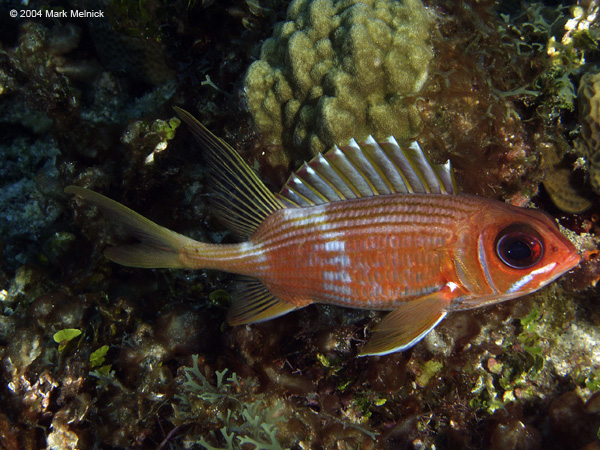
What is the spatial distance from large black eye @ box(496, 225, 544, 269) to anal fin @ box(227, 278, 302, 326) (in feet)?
5.15

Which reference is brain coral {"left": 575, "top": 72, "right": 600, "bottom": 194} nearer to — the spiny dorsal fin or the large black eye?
the large black eye

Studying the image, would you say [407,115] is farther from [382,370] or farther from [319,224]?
[382,370]

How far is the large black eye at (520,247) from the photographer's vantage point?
2.25 metres

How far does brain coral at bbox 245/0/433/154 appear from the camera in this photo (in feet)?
11.2

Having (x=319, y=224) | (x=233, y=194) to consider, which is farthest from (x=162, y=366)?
(x=319, y=224)

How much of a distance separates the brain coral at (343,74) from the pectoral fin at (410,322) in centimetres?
169

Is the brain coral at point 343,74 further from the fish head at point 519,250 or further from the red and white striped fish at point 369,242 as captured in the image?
the fish head at point 519,250

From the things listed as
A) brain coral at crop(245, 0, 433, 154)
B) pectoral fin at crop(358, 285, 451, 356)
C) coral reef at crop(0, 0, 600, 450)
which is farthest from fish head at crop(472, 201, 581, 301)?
brain coral at crop(245, 0, 433, 154)

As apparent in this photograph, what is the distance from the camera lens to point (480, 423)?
11.8ft

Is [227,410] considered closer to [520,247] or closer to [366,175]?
[366,175]

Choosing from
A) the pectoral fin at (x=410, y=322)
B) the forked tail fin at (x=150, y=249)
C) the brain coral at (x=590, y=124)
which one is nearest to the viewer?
the pectoral fin at (x=410, y=322)

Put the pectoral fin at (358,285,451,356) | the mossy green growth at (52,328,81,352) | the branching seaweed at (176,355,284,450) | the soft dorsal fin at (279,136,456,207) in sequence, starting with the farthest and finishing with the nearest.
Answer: the mossy green growth at (52,328,81,352) → the branching seaweed at (176,355,284,450) → the soft dorsal fin at (279,136,456,207) → the pectoral fin at (358,285,451,356)

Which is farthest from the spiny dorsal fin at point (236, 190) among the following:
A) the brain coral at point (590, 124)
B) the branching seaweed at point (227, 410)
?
the brain coral at point (590, 124)

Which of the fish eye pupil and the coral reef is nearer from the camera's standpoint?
the fish eye pupil
